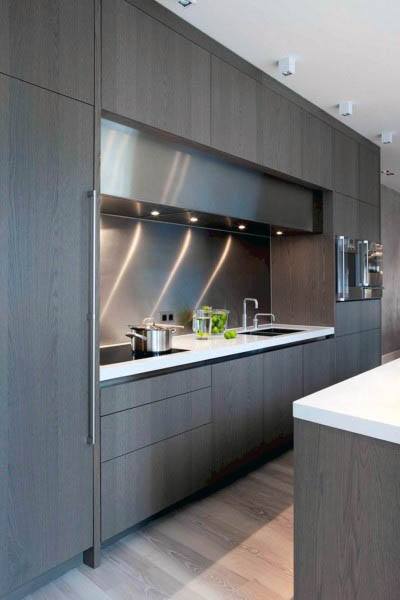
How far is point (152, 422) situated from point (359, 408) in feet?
3.89

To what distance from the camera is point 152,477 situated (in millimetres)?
2275

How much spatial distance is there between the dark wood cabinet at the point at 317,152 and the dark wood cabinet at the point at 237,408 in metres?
1.58

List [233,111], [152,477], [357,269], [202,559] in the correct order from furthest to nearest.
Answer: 1. [357,269]
2. [233,111]
3. [152,477]
4. [202,559]

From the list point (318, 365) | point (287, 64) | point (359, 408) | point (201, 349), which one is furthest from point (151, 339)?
point (287, 64)

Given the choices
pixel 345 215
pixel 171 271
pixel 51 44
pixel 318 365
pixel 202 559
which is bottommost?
pixel 202 559

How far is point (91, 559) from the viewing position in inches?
79.4

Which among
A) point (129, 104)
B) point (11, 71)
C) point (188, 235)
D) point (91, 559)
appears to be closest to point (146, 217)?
point (188, 235)

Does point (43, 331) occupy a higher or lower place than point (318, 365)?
higher

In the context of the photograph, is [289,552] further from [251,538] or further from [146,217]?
[146,217]

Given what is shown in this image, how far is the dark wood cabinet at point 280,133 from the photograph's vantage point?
10.1 feet

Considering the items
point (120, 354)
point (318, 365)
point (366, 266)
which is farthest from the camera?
point (366, 266)

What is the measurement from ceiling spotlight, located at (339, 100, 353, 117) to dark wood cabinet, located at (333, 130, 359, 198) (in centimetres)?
29

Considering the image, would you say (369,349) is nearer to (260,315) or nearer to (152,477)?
(260,315)

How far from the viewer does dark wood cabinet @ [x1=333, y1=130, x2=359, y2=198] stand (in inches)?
155
